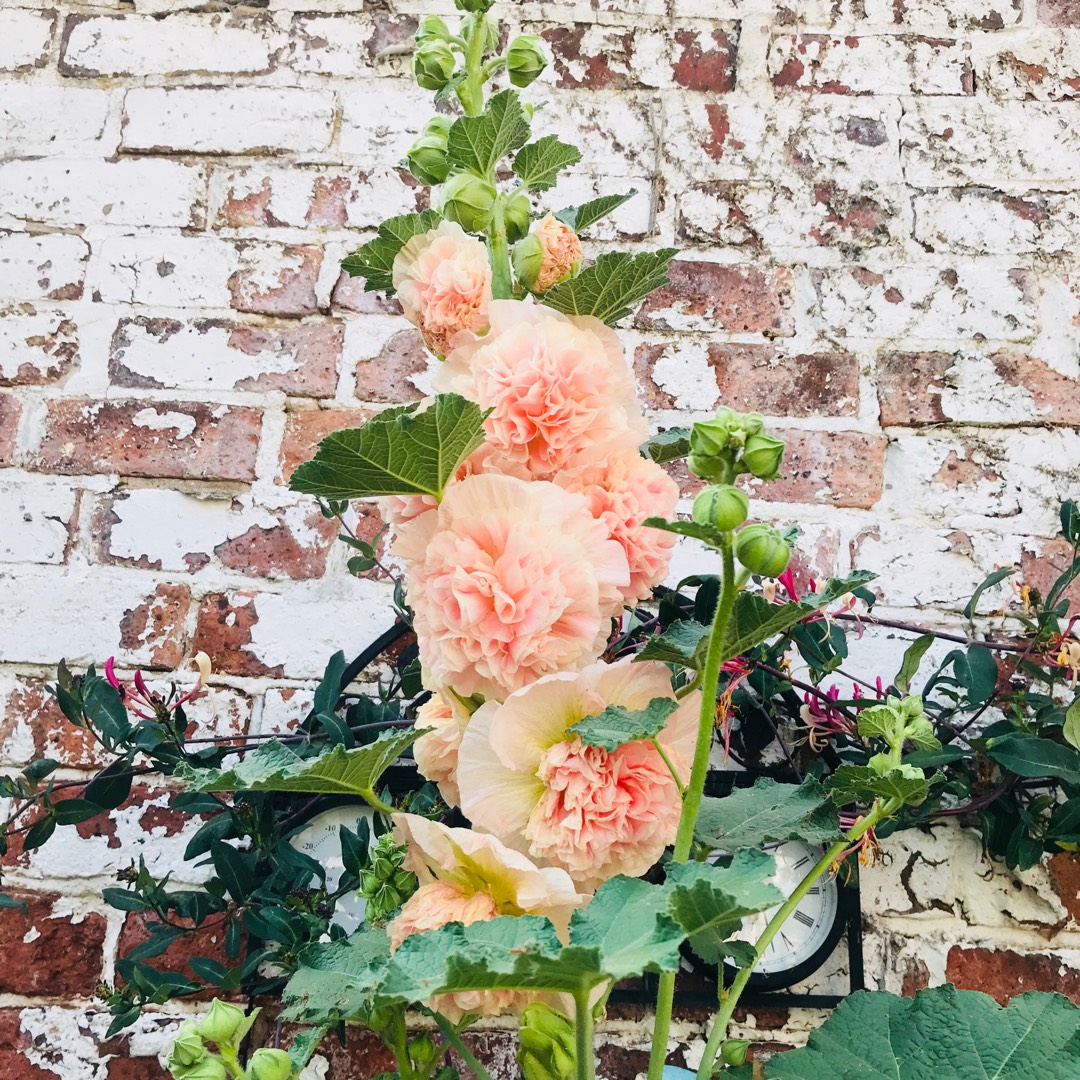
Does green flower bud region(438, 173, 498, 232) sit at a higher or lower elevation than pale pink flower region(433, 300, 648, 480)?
higher

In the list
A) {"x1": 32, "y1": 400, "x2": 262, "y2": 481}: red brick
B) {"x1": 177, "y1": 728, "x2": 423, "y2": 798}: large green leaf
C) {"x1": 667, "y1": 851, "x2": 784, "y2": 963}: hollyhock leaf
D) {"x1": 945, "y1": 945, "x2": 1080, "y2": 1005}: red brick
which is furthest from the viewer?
{"x1": 32, "y1": 400, "x2": 262, "y2": 481}: red brick

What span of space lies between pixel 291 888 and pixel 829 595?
1.74 feet

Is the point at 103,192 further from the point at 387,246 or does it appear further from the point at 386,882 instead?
the point at 386,882

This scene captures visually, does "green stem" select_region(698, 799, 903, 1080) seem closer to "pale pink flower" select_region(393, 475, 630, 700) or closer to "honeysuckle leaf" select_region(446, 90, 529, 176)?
"pale pink flower" select_region(393, 475, 630, 700)

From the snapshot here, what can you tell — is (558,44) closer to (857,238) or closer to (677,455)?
(857,238)

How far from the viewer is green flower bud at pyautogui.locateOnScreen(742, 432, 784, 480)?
0.43 meters

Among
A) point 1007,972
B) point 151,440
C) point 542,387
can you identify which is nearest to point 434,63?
Result: point 542,387

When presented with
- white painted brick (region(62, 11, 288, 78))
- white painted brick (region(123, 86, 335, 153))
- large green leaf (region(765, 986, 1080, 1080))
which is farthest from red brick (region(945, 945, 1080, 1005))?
white painted brick (region(62, 11, 288, 78))

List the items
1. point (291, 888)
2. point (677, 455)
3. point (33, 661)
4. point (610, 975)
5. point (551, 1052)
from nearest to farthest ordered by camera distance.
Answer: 1. point (610, 975)
2. point (551, 1052)
3. point (677, 455)
4. point (291, 888)
5. point (33, 661)

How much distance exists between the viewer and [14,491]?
1059 mm

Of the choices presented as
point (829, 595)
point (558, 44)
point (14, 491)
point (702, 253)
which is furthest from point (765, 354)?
point (14, 491)

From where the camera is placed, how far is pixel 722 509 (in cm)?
42

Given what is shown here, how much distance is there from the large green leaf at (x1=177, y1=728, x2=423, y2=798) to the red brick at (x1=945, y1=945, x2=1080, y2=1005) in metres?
0.59

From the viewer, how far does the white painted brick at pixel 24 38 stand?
48.1 inches
